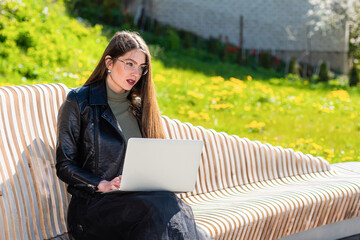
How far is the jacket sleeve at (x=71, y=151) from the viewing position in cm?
305

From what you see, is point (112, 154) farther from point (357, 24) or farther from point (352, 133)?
point (357, 24)

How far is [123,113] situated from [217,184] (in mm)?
1267

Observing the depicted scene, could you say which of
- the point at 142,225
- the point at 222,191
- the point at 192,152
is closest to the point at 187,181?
the point at 192,152

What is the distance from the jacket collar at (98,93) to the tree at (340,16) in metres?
13.6

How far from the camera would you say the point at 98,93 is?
10.8 ft

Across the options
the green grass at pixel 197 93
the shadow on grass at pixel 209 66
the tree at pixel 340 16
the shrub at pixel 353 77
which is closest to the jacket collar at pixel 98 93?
the green grass at pixel 197 93

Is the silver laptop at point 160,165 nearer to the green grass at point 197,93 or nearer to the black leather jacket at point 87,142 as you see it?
the black leather jacket at point 87,142

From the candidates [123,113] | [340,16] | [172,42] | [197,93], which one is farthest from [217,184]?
[340,16]

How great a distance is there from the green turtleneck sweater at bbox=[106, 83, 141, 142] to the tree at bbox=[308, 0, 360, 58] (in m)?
13.5

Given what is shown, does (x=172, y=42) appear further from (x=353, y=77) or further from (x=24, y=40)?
(x=24, y=40)

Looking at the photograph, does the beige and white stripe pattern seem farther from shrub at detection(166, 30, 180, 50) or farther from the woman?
shrub at detection(166, 30, 180, 50)

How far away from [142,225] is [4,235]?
0.79 metres

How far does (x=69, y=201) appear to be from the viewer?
3.51 meters

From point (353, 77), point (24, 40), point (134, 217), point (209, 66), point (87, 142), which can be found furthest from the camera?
point (353, 77)
